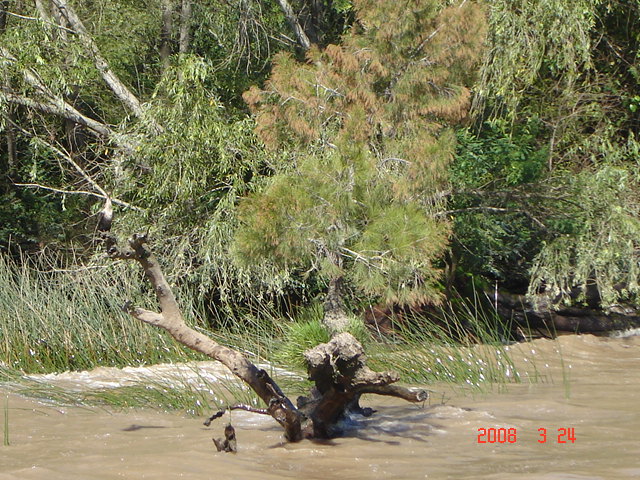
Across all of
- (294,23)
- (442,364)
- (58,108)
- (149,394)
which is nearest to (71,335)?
(149,394)

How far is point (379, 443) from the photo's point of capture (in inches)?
214

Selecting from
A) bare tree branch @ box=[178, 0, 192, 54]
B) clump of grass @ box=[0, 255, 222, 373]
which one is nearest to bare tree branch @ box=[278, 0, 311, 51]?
bare tree branch @ box=[178, 0, 192, 54]

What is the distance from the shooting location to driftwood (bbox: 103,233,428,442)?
511cm

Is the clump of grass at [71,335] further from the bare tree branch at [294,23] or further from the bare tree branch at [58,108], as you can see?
the bare tree branch at [294,23]

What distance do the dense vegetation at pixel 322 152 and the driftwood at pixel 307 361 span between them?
543mm

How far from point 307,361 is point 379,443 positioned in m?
0.71

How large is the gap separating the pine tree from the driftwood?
1.07 feet

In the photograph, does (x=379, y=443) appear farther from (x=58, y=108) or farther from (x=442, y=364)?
(x=58, y=108)

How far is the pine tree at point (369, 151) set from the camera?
5598mm

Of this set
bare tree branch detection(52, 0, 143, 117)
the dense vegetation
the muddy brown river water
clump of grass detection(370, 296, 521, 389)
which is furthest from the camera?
bare tree branch detection(52, 0, 143, 117)

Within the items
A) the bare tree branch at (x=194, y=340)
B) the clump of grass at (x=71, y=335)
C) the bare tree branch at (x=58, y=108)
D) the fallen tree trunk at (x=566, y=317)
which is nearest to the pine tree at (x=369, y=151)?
the bare tree branch at (x=194, y=340)

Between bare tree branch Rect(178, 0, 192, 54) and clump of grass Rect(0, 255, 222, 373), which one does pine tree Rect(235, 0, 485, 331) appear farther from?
bare tree branch Rect(178, 0, 192, 54)

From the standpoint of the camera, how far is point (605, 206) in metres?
10.0

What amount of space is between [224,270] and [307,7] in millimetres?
4939
